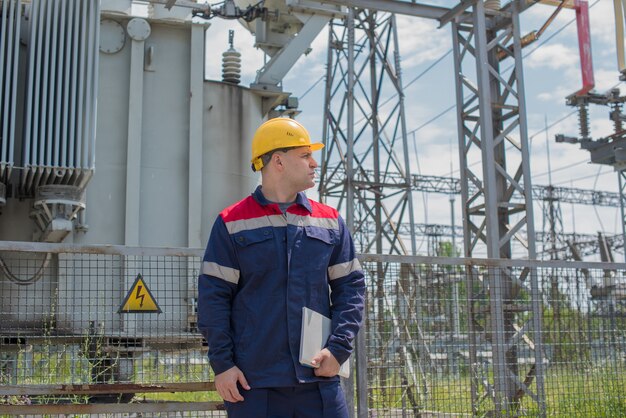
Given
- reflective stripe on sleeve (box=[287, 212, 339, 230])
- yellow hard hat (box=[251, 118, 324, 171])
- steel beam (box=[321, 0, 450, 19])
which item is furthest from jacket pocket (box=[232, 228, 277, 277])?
steel beam (box=[321, 0, 450, 19])

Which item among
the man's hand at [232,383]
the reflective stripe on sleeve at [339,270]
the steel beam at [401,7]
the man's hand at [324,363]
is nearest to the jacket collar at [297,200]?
the reflective stripe on sleeve at [339,270]

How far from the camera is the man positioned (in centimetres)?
342

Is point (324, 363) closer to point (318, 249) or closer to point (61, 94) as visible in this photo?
point (318, 249)

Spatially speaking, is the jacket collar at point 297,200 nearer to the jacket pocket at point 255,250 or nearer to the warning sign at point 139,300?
the jacket pocket at point 255,250

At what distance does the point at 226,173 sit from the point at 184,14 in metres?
Result: 2.57

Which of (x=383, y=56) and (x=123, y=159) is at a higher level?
(x=383, y=56)

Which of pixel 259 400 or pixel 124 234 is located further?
pixel 124 234

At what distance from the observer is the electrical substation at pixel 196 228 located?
6.10 meters

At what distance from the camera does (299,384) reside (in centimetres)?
342

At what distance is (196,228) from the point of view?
955 cm

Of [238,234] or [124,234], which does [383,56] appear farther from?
[238,234]

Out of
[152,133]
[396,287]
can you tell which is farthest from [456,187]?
[396,287]

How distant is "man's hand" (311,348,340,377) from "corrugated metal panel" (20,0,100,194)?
555 centimetres

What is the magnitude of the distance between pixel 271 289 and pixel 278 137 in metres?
0.76
